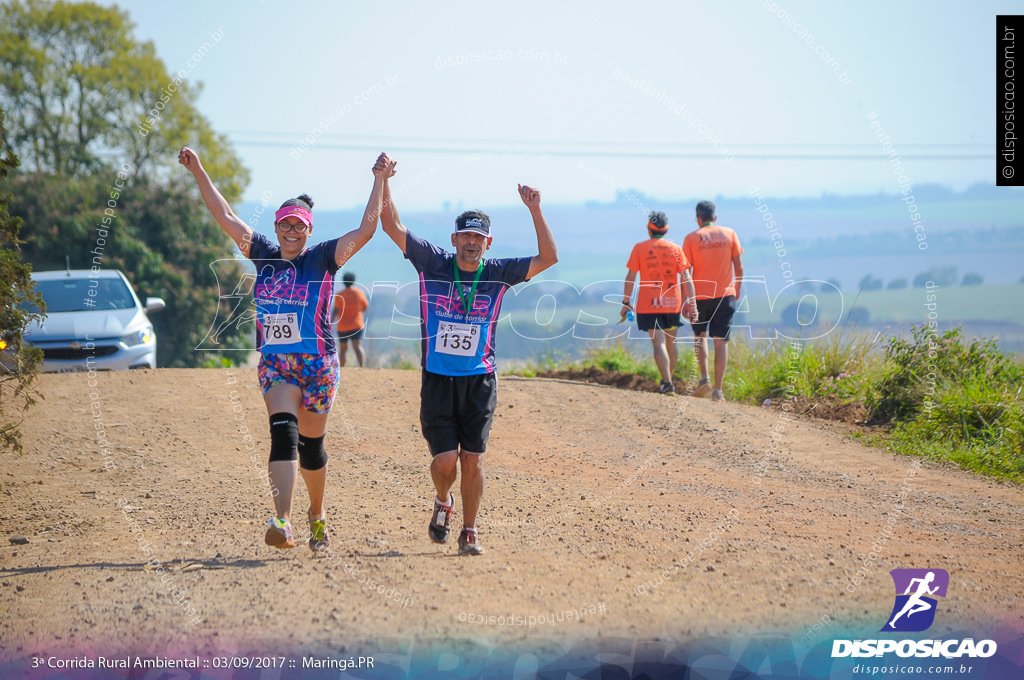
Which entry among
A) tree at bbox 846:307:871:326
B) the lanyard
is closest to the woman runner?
the lanyard

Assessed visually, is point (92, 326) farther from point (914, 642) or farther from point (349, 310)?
point (914, 642)

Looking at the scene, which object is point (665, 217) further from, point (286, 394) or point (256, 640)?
point (256, 640)

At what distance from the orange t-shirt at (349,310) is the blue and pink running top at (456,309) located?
7.97 m

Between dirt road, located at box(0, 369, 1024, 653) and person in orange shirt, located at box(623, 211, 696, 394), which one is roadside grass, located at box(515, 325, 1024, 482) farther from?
person in orange shirt, located at box(623, 211, 696, 394)

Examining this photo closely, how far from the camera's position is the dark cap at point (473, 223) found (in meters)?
5.11

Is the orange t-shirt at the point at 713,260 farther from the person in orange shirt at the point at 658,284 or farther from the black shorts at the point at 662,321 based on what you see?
the black shorts at the point at 662,321

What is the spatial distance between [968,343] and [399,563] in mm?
7894

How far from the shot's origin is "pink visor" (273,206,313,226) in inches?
201

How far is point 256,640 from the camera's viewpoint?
13.1 ft

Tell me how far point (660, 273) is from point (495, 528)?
5.51 metres

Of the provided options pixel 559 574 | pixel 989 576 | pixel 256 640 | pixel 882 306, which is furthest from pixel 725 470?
pixel 882 306

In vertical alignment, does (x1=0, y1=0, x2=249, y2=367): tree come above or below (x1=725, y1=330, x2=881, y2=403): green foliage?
above

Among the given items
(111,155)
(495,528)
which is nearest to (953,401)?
(495,528)

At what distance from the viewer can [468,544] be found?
528 cm
